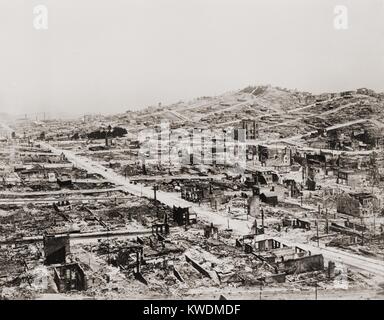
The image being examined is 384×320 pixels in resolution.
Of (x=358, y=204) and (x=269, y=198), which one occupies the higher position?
(x=269, y=198)

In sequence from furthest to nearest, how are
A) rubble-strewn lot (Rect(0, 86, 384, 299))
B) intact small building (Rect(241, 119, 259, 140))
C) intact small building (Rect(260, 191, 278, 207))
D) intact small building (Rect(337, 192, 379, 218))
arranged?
1. intact small building (Rect(241, 119, 259, 140))
2. intact small building (Rect(260, 191, 278, 207))
3. intact small building (Rect(337, 192, 379, 218))
4. rubble-strewn lot (Rect(0, 86, 384, 299))

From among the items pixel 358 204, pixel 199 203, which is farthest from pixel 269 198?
pixel 358 204

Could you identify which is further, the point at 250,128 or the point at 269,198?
the point at 250,128

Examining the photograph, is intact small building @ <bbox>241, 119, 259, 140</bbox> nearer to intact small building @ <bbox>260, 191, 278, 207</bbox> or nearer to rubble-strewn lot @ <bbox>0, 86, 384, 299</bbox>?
rubble-strewn lot @ <bbox>0, 86, 384, 299</bbox>

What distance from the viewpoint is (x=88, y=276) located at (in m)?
16.1

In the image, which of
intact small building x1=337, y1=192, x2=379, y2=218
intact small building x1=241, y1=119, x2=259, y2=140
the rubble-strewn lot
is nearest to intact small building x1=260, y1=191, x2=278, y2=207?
the rubble-strewn lot

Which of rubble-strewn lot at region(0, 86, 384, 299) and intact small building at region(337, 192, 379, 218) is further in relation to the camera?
intact small building at region(337, 192, 379, 218)

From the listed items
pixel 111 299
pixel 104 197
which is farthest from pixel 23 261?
pixel 104 197

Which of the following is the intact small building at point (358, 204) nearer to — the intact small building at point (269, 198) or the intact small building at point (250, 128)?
the intact small building at point (269, 198)

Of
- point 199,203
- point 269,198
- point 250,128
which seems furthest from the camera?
point 250,128

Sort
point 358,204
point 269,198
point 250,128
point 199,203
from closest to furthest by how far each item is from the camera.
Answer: point 358,204
point 199,203
point 269,198
point 250,128

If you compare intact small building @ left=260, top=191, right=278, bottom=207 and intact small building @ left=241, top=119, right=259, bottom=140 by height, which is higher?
intact small building @ left=241, top=119, right=259, bottom=140

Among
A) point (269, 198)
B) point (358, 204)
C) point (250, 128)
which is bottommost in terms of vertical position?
point (358, 204)

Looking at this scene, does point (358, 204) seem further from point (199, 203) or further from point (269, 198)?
point (199, 203)
